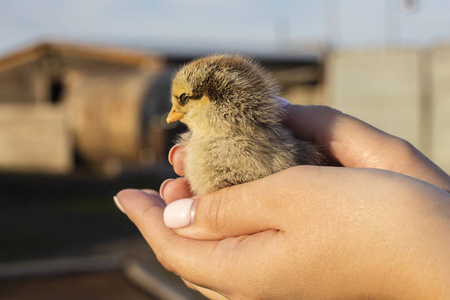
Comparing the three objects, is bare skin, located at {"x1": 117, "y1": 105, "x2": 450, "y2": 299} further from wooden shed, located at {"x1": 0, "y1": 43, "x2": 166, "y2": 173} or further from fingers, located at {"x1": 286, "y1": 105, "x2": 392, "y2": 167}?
wooden shed, located at {"x1": 0, "y1": 43, "x2": 166, "y2": 173}

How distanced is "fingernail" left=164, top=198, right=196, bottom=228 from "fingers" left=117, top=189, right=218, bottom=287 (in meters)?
0.09

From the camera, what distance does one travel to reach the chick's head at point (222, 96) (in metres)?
2.32

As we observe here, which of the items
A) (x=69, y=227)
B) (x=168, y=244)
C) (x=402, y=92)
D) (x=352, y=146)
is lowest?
(x=69, y=227)

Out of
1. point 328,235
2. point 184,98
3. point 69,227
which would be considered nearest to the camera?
point 328,235

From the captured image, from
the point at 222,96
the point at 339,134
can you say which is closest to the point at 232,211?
the point at 222,96

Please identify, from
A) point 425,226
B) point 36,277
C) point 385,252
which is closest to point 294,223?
point 385,252

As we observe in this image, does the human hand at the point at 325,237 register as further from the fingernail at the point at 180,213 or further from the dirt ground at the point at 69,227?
the dirt ground at the point at 69,227

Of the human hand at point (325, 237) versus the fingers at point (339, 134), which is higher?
the fingers at point (339, 134)

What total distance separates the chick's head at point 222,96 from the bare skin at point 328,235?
32 centimetres

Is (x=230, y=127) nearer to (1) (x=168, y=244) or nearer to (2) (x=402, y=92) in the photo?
(1) (x=168, y=244)

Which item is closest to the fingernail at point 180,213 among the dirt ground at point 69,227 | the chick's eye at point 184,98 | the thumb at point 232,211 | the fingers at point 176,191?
the thumb at point 232,211

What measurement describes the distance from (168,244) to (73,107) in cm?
1492

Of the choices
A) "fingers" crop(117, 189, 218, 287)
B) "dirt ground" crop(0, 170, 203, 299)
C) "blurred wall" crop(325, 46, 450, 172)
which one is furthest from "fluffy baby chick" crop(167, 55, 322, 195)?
"blurred wall" crop(325, 46, 450, 172)

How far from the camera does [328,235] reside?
1.95 m
